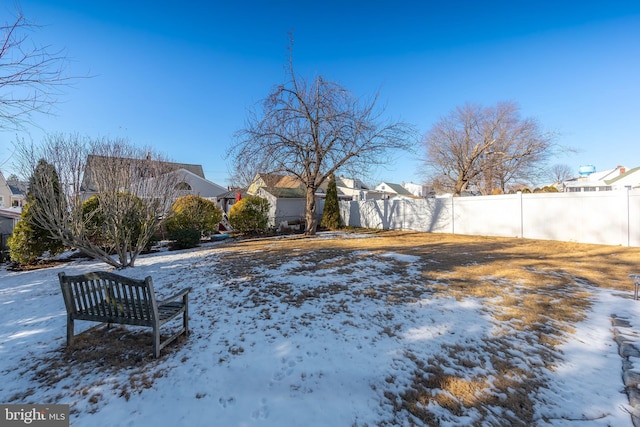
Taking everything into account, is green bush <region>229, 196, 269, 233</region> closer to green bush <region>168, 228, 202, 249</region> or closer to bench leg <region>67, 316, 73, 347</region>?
green bush <region>168, 228, 202, 249</region>

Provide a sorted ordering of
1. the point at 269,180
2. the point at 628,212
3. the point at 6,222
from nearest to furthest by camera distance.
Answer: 1. the point at 628,212
2. the point at 6,222
3. the point at 269,180

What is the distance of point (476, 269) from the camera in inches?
265

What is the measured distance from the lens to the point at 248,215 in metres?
14.8

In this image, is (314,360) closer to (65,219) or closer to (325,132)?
(65,219)

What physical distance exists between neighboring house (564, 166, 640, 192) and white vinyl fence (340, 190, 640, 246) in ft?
46.0

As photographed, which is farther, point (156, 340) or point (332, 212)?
point (332, 212)

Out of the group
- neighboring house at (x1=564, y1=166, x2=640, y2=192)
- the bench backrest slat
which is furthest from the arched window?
neighboring house at (x1=564, y1=166, x2=640, y2=192)

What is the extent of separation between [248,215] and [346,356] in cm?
1268

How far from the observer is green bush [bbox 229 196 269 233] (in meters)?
14.8

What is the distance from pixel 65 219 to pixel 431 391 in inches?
333

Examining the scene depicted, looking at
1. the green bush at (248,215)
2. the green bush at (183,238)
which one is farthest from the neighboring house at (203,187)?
the green bush at (183,238)

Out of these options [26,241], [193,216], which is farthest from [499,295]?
[26,241]

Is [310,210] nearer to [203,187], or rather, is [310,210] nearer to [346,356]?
[346,356]

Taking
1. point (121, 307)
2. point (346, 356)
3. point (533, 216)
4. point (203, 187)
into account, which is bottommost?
point (346, 356)
